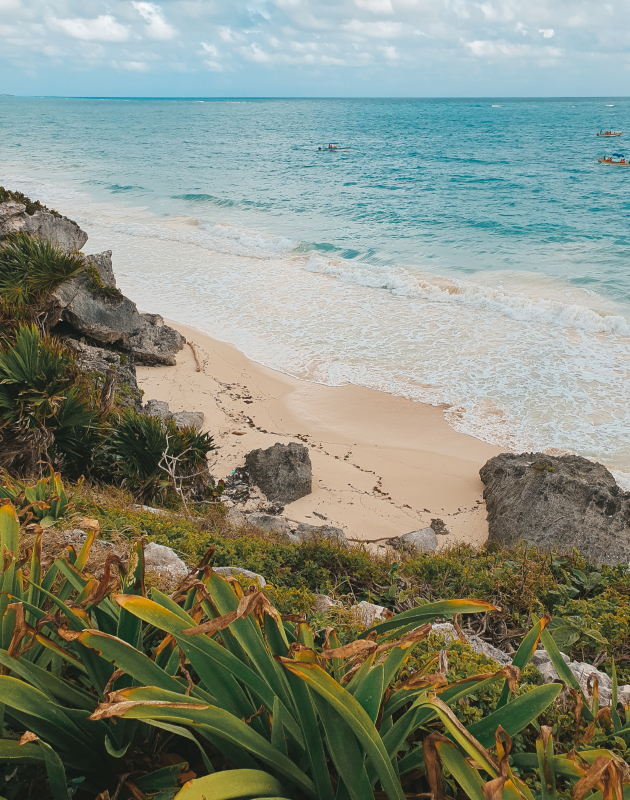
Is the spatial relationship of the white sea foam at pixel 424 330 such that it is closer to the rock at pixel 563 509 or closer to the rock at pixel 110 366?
the rock at pixel 563 509

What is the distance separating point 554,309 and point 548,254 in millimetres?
6832

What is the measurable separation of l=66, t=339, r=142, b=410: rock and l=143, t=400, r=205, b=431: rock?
0.25 m

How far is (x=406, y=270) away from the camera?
1934 centimetres

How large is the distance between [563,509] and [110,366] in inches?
279

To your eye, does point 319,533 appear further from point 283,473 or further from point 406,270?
point 406,270

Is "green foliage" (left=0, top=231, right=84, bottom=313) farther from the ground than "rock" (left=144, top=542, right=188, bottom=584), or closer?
farther from the ground

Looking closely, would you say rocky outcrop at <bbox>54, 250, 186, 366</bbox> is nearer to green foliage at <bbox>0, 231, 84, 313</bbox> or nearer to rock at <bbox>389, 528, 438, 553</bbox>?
green foliage at <bbox>0, 231, 84, 313</bbox>

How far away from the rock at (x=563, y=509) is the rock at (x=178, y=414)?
15.2 feet

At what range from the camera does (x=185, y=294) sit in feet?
55.9

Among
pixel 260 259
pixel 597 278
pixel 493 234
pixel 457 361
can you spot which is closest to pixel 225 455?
pixel 457 361

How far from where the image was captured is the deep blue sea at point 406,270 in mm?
11508

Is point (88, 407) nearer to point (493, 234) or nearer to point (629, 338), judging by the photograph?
point (629, 338)

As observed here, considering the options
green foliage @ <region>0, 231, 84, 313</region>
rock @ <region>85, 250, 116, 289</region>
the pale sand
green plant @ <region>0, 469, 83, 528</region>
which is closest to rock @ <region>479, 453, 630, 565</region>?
the pale sand

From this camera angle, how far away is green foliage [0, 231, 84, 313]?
7.67m
